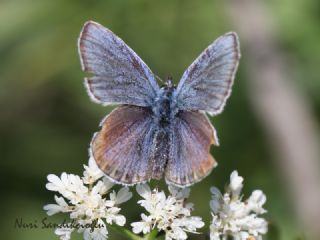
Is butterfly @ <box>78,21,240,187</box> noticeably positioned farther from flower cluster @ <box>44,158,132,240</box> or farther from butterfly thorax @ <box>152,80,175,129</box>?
flower cluster @ <box>44,158,132,240</box>

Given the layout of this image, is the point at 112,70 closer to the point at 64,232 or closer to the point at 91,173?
the point at 91,173

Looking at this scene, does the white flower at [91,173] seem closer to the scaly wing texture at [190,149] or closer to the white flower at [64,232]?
the white flower at [64,232]

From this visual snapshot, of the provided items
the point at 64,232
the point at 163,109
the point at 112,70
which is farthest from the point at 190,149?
the point at 64,232

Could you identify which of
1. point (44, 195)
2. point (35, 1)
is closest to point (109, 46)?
point (44, 195)

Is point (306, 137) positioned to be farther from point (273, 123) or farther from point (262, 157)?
point (262, 157)

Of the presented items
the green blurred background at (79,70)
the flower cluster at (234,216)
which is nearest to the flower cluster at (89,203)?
the flower cluster at (234,216)
